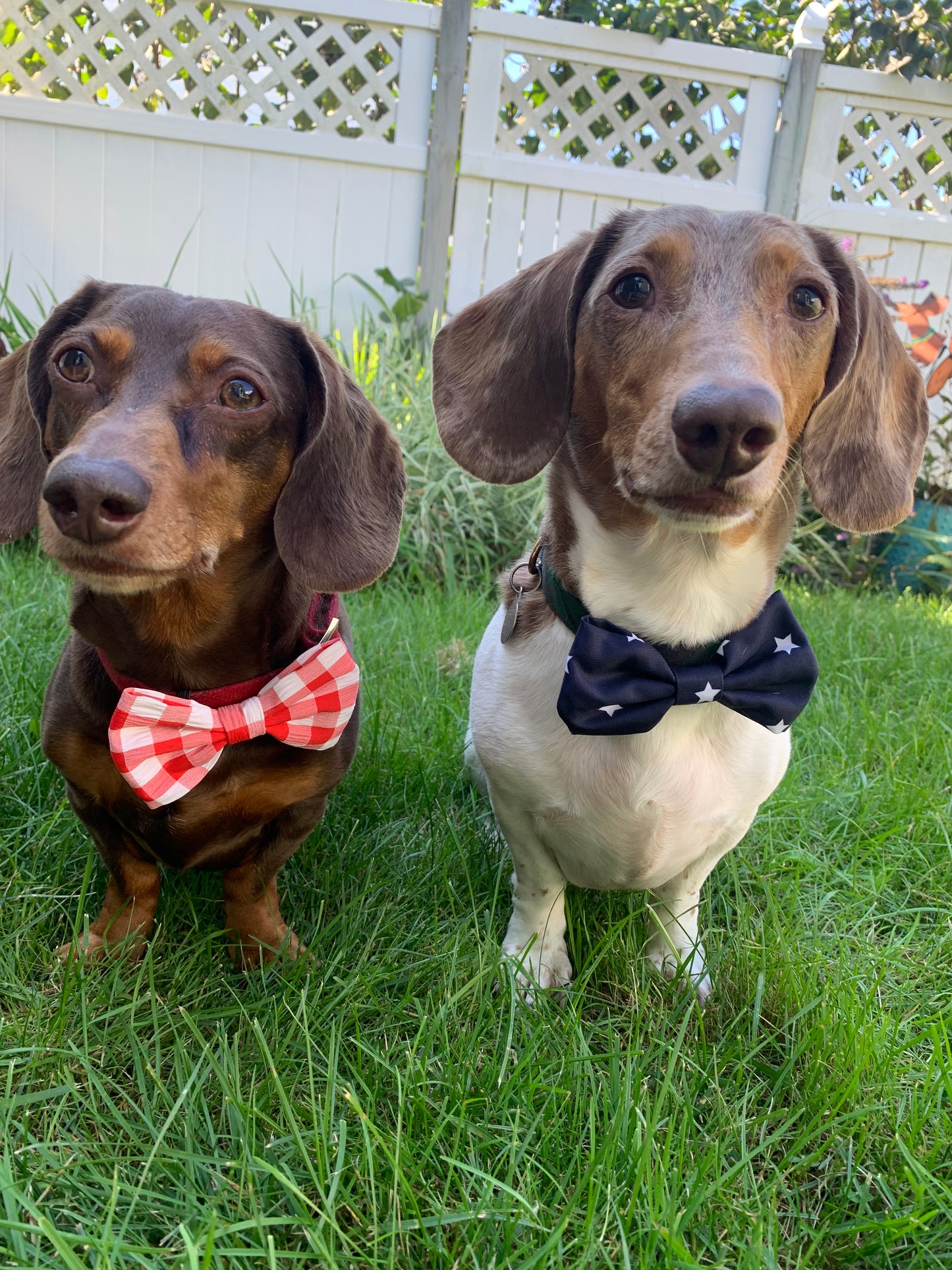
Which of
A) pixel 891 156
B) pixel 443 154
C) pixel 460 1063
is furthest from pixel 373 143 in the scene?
pixel 460 1063

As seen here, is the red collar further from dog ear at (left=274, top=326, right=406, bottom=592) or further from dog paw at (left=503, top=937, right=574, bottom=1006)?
dog paw at (left=503, top=937, right=574, bottom=1006)

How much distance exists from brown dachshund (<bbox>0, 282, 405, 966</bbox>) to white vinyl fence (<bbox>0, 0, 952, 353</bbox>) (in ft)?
14.0

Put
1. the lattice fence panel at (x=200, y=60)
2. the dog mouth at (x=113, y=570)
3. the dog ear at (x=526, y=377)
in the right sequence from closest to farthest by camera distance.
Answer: the dog mouth at (x=113, y=570) < the dog ear at (x=526, y=377) < the lattice fence panel at (x=200, y=60)

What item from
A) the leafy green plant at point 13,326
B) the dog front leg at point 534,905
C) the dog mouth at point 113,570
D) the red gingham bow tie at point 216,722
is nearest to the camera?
the dog mouth at point 113,570

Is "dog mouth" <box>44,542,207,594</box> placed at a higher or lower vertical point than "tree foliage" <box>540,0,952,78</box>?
lower

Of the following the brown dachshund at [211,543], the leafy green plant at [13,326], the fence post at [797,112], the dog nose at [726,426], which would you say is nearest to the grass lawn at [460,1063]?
the brown dachshund at [211,543]

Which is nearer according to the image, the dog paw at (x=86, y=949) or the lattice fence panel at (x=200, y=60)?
the dog paw at (x=86, y=949)

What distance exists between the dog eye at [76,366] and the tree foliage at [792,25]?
19.4 feet

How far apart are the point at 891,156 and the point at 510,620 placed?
6.20 meters

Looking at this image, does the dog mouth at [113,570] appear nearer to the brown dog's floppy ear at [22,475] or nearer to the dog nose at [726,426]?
the brown dog's floppy ear at [22,475]

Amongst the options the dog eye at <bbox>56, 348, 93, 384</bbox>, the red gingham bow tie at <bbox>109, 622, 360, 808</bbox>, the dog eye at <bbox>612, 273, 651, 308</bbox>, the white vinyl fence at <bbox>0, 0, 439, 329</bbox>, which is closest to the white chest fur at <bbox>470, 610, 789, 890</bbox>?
the red gingham bow tie at <bbox>109, 622, 360, 808</bbox>

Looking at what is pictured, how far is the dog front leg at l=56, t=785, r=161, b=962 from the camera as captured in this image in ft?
6.22

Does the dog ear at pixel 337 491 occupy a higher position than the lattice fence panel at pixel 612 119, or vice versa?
the lattice fence panel at pixel 612 119

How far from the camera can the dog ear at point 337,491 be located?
1.78 m
